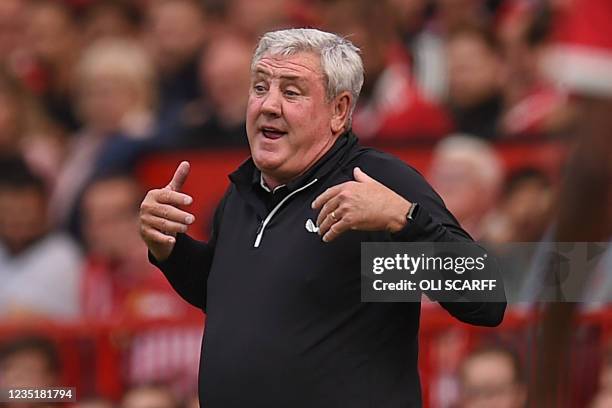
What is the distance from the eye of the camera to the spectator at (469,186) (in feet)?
26.0

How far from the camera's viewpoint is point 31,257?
341 inches

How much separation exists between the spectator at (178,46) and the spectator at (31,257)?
1573 millimetres

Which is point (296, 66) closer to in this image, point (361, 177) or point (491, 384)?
point (361, 177)

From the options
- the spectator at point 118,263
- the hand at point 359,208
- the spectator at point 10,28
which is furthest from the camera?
the spectator at point 10,28

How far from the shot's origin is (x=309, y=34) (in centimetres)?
514

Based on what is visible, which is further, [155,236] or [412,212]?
[155,236]

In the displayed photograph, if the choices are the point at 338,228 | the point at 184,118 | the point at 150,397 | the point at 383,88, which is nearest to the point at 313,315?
the point at 338,228

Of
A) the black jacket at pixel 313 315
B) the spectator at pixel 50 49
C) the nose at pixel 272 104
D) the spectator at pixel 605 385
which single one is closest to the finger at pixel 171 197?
the black jacket at pixel 313 315

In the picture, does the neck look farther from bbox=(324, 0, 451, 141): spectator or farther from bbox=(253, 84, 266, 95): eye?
bbox=(324, 0, 451, 141): spectator

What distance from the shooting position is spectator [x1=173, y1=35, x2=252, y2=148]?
29.7 feet

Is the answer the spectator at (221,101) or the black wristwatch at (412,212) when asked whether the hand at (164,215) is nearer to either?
the black wristwatch at (412,212)

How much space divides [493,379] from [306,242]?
2159mm

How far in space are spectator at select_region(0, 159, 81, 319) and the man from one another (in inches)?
126

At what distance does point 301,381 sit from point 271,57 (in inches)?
42.2
